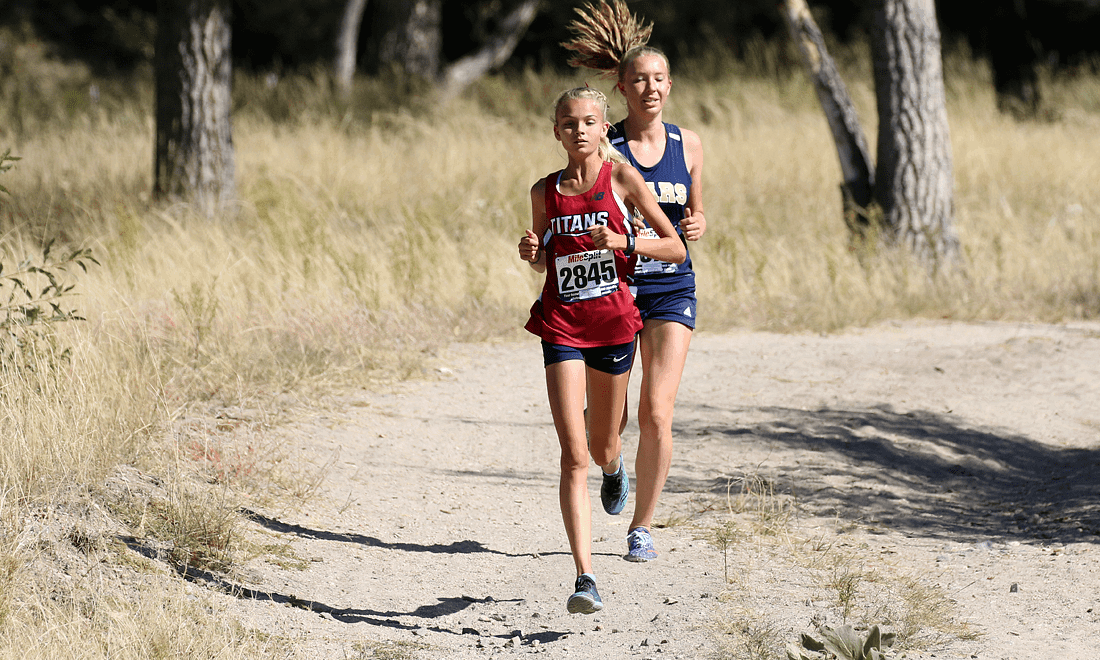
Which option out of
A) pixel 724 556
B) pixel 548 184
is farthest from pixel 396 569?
pixel 548 184

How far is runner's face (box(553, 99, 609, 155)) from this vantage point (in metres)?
3.68

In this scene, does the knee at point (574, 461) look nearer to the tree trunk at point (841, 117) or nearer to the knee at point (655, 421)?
the knee at point (655, 421)

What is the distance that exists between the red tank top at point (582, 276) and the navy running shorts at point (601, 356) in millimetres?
25

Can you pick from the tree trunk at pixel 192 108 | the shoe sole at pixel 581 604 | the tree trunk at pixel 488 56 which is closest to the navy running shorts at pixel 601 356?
the shoe sole at pixel 581 604

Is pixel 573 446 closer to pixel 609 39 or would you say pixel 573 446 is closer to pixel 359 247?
pixel 609 39

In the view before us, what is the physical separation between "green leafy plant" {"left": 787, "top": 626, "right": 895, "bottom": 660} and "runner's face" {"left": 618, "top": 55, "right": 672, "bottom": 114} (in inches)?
77.0

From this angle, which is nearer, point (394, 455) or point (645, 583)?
point (645, 583)

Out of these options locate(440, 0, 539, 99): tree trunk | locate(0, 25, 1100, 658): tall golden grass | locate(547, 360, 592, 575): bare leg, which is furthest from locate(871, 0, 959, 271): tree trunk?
locate(440, 0, 539, 99): tree trunk

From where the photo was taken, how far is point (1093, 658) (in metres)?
3.47

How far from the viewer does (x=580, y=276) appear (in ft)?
12.1

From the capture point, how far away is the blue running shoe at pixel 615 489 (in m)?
4.33

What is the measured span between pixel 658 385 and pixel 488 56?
14972mm

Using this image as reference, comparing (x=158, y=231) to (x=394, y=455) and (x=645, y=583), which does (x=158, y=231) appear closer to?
(x=394, y=455)

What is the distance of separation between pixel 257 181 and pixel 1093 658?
8981 mm
